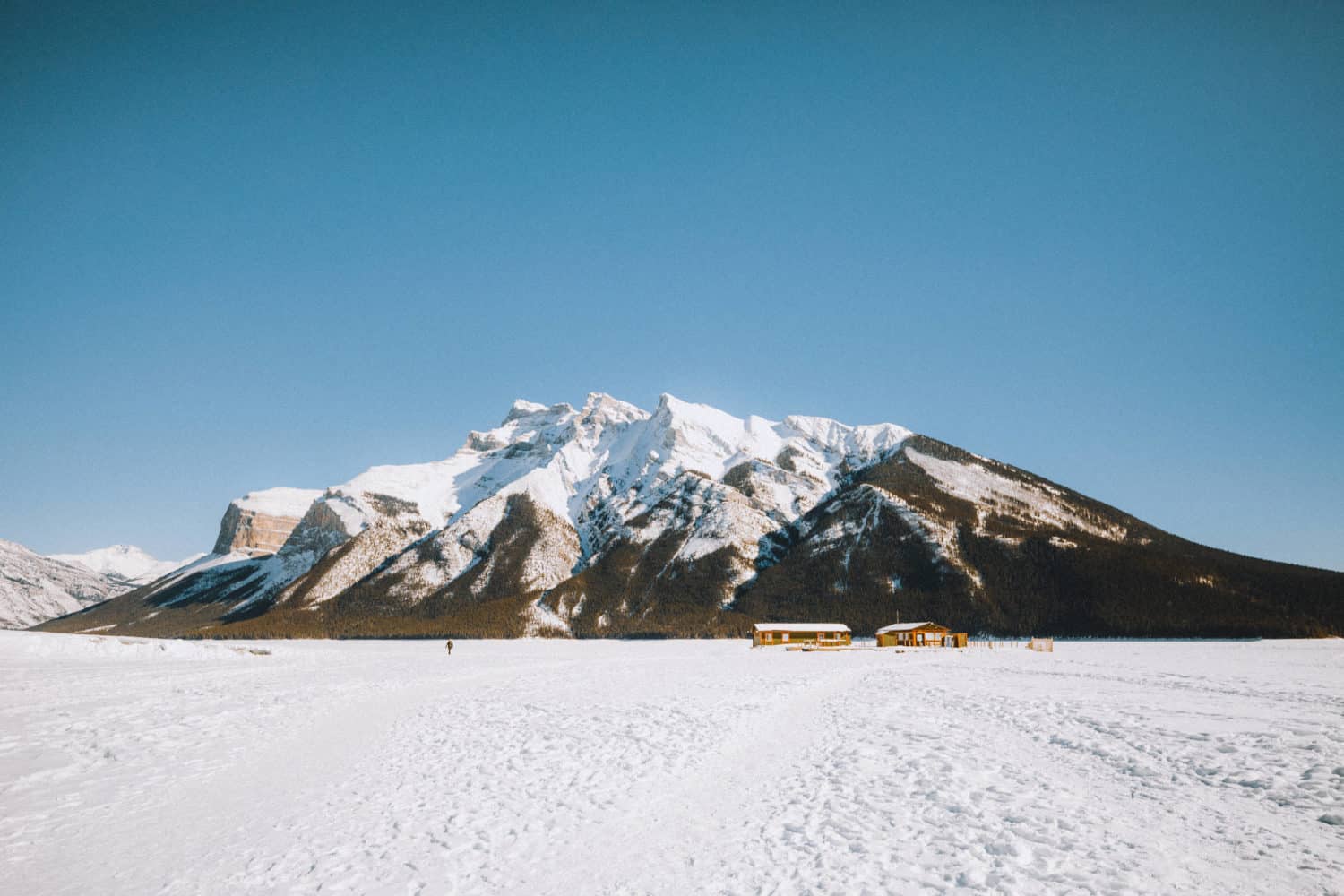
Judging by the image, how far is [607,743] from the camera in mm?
21062

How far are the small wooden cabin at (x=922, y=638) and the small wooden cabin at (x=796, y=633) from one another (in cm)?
691

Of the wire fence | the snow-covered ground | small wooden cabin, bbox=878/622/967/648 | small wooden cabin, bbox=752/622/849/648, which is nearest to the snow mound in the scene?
the snow-covered ground

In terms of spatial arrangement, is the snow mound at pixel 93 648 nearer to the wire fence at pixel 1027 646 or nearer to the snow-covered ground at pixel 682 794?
the snow-covered ground at pixel 682 794

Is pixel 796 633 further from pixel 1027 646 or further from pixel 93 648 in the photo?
pixel 93 648

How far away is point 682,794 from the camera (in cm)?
1549

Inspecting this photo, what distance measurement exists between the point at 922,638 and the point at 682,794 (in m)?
96.9

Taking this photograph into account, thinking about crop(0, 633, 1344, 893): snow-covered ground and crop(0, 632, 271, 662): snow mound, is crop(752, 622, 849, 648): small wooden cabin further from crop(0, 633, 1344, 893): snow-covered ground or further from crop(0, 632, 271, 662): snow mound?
crop(0, 633, 1344, 893): snow-covered ground

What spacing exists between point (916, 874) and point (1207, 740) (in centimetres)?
1466

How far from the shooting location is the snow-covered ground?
429 inches

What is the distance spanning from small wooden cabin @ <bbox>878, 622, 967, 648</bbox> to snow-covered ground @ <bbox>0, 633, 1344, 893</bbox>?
73057 millimetres

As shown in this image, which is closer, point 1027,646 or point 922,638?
point 1027,646

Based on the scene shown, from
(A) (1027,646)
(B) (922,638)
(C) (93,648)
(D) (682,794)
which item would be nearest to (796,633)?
(B) (922,638)

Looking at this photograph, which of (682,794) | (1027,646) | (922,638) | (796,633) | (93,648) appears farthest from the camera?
(796,633)

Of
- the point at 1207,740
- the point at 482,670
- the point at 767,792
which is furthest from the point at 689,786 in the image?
the point at 482,670
